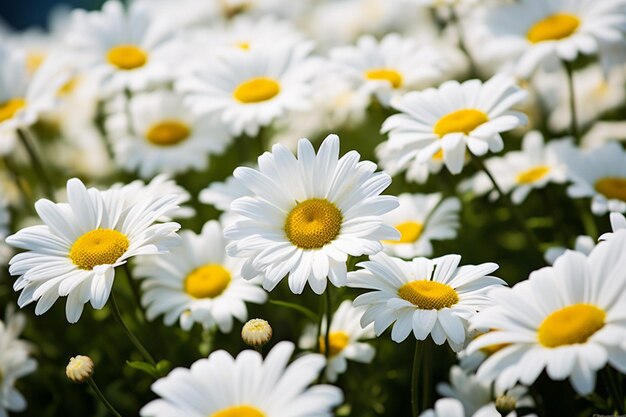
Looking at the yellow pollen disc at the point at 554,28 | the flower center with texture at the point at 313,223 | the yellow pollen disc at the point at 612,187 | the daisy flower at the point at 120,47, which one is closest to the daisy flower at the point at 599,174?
the yellow pollen disc at the point at 612,187

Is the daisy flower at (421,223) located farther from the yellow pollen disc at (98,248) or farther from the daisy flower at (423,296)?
the yellow pollen disc at (98,248)

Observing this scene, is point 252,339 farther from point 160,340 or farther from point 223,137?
point 223,137

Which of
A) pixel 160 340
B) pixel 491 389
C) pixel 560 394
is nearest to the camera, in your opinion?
pixel 491 389

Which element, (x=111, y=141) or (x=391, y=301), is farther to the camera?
(x=111, y=141)

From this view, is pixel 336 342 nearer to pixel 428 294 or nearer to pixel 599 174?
pixel 428 294

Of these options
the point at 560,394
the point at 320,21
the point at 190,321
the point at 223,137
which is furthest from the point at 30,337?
the point at 320,21

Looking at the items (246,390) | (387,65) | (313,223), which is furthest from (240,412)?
(387,65)
